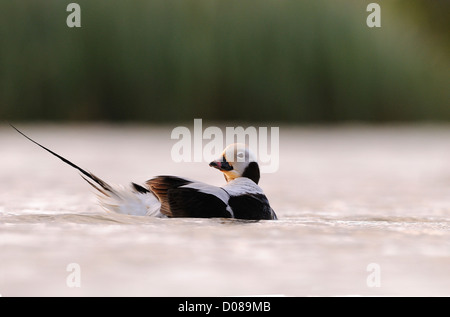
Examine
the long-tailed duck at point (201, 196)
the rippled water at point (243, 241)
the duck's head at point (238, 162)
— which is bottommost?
the rippled water at point (243, 241)

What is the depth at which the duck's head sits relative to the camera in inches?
205

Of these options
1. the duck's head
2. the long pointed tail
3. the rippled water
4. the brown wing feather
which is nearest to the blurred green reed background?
the rippled water

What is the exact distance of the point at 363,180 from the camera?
8.27 m

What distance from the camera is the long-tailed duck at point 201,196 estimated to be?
192 inches

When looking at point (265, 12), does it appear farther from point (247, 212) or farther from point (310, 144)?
point (247, 212)

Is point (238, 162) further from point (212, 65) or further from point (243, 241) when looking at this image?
point (212, 65)

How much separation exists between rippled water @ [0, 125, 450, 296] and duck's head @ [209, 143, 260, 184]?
0.35 meters

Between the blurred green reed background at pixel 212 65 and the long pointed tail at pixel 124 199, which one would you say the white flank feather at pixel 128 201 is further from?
the blurred green reed background at pixel 212 65

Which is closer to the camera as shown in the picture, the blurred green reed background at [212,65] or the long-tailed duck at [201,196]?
the long-tailed duck at [201,196]

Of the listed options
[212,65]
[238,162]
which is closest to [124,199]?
[238,162]

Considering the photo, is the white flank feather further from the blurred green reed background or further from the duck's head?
the blurred green reed background

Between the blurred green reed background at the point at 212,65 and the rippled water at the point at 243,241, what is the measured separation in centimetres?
377

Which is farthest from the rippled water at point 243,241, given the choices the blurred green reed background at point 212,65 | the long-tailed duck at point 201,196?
the blurred green reed background at point 212,65
